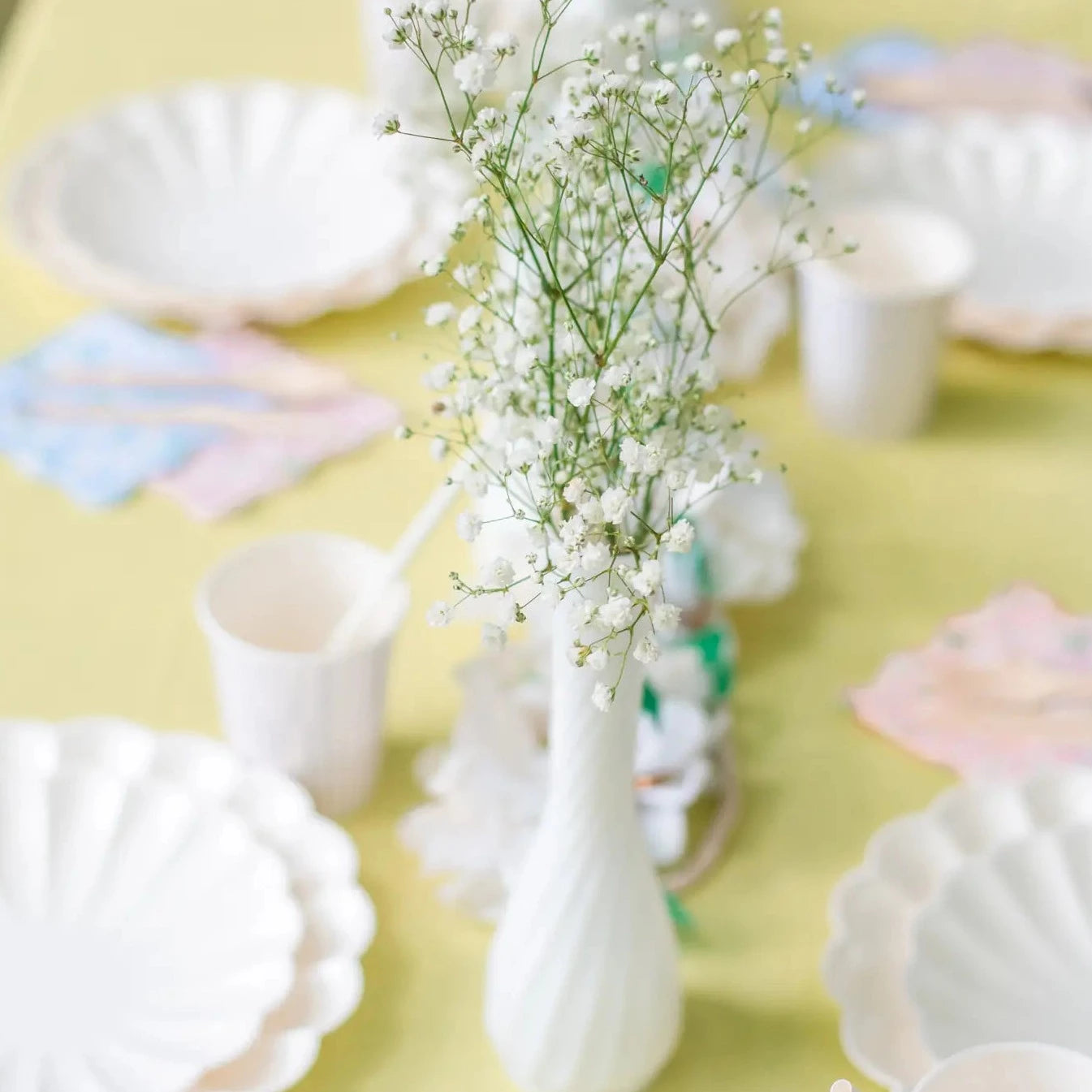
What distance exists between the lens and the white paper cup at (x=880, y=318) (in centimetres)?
113

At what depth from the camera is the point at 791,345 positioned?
1.28 m

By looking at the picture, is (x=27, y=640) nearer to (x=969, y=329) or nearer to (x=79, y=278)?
(x=79, y=278)

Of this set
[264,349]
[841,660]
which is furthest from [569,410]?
[264,349]

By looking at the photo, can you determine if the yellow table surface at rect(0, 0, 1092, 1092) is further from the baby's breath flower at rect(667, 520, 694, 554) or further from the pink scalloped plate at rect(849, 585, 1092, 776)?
the baby's breath flower at rect(667, 520, 694, 554)

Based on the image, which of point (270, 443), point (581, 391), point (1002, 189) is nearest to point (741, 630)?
point (270, 443)

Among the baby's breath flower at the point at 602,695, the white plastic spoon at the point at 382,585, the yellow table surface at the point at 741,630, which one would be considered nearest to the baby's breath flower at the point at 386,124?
the baby's breath flower at the point at 602,695

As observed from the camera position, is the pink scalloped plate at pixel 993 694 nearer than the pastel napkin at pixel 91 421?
Yes

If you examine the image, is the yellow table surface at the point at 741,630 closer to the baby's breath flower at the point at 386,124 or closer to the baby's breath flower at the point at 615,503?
the baby's breath flower at the point at 615,503

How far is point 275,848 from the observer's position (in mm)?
820

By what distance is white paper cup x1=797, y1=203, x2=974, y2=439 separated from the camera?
3.69ft

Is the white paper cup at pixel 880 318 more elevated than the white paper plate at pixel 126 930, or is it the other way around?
the white paper cup at pixel 880 318

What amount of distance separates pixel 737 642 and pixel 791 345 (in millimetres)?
365

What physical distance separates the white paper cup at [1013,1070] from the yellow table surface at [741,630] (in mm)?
123

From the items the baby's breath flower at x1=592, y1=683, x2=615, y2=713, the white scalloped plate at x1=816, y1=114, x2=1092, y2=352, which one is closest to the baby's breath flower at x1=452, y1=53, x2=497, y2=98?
the baby's breath flower at x1=592, y1=683, x2=615, y2=713
